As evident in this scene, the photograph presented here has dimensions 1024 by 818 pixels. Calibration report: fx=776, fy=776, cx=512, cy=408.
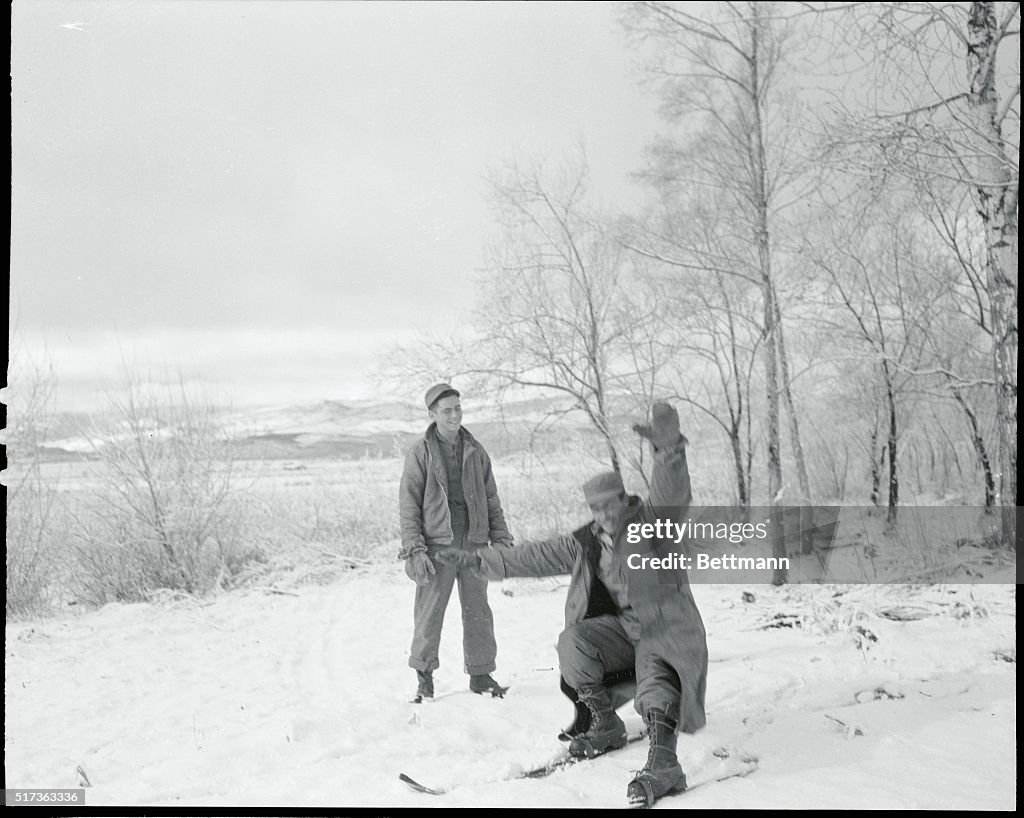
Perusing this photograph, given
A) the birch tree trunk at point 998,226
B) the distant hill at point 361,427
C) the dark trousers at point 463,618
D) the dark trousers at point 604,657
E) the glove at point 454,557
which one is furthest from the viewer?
the distant hill at point 361,427

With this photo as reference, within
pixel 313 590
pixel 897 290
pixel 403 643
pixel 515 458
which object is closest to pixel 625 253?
pixel 515 458

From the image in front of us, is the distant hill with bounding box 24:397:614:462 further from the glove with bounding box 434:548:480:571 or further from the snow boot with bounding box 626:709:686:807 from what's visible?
the snow boot with bounding box 626:709:686:807

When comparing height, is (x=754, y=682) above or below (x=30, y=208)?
below

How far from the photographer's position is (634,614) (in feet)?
8.59

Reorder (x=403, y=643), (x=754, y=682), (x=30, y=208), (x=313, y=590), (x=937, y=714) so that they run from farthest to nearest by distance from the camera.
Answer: (x=313, y=590) → (x=403, y=643) → (x=30, y=208) → (x=754, y=682) → (x=937, y=714)

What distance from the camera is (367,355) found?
3.68 meters

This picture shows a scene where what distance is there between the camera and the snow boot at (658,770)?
2395 millimetres

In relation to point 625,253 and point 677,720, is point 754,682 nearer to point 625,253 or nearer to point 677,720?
point 677,720

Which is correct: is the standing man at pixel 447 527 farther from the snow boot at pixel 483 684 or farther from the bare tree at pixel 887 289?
the bare tree at pixel 887 289

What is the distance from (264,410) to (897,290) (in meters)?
3.30

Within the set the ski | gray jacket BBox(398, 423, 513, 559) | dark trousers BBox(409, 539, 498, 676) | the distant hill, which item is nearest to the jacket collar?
gray jacket BBox(398, 423, 513, 559)

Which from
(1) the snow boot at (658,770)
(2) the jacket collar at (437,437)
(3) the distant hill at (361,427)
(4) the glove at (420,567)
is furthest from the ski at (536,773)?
(3) the distant hill at (361,427)

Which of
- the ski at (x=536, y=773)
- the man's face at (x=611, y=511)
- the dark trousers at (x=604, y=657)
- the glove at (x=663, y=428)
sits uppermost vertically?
the glove at (x=663, y=428)

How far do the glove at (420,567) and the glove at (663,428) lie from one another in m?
1.14
